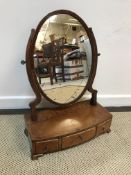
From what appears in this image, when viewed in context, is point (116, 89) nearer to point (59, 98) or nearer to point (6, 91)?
point (59, 98)

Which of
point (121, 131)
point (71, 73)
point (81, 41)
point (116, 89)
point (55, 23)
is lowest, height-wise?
point (121, 131)

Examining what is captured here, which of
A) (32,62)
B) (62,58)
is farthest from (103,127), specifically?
(32,62)

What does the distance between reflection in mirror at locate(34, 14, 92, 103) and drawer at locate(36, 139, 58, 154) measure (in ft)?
0.98

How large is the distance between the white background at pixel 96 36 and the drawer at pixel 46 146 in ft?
1.77

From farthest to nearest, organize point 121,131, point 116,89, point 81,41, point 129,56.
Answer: point 116,89
point 129,56
point 121,131
point 81,41

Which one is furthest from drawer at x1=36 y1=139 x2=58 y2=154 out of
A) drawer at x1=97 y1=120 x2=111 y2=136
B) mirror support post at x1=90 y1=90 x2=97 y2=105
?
mirror support post at x1=90 y1=90 x2=97 y2=105

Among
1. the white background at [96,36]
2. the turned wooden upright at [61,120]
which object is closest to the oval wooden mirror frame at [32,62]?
the turned wooden upright at [61,120]

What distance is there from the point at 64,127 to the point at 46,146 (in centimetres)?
16

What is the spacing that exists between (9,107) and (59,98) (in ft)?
1.68

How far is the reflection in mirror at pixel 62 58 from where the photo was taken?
4.48ft

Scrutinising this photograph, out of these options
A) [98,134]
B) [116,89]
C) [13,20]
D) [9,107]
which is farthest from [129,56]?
[9,107]

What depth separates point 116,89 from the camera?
1882 millimetres

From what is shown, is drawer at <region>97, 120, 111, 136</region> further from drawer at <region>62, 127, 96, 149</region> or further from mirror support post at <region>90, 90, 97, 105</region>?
mirror support post at <region>90, 90, 97, 105</region>

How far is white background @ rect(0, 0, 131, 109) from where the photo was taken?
59.1 inches
